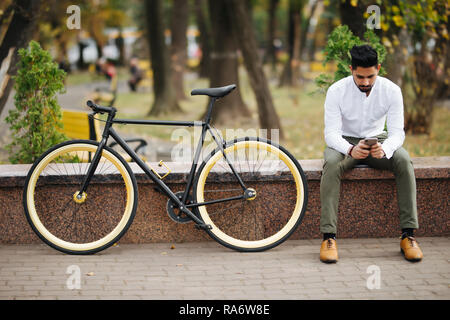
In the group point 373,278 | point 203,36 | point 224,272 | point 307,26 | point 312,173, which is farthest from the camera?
point 203,36

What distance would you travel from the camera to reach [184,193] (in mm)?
5125

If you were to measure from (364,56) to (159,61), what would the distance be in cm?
1265

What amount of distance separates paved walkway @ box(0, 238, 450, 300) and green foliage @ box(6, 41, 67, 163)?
44.4 inches

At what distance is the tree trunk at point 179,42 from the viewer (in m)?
22.3

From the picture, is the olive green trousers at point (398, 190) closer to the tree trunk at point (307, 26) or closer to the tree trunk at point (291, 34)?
the tree trunk at point (307, 26)

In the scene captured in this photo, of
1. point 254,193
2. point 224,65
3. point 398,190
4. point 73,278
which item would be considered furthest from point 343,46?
point 224,65

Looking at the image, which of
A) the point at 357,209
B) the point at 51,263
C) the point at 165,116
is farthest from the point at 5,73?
the point at 165,116

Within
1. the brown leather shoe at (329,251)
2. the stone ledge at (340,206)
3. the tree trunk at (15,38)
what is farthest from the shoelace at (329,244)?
the tree trunk at (15,38)

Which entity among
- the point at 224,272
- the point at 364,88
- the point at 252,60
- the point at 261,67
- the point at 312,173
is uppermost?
the point at 364,88

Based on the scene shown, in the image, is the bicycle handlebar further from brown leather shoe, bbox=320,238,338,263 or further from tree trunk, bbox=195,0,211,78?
tree trunk, bbox=195,0,211,78

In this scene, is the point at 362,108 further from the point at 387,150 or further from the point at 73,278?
the point at 73,278

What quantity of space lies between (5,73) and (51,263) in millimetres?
2572
